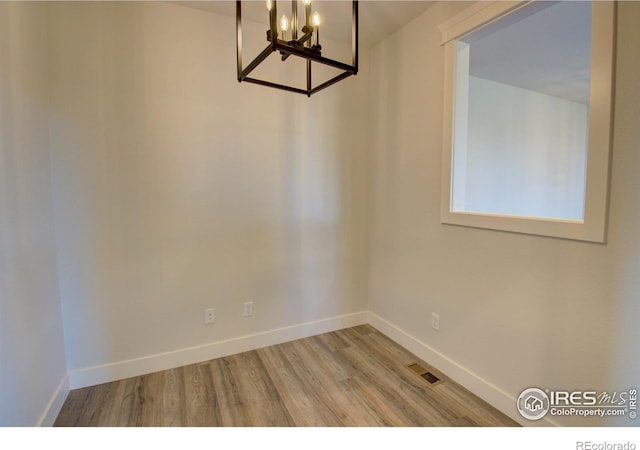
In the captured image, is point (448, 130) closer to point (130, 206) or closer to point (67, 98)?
point (130, 206)

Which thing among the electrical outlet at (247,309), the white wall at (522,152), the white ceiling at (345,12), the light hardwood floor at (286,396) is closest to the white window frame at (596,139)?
the white ceiling at (345,12)

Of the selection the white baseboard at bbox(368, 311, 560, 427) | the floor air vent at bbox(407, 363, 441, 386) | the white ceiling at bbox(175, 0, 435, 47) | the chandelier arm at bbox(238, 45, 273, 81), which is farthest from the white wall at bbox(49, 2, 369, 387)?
the chandelier arm at bbox(238, 45, 273, 81)

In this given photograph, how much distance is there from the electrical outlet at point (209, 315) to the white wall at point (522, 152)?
276cm

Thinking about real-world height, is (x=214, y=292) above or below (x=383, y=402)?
above

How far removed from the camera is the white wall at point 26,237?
1.27m

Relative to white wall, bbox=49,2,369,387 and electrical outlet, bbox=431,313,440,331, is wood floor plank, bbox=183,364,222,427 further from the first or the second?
electrical outlet, bbox=431,313,440,331

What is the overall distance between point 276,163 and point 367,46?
1469 mm

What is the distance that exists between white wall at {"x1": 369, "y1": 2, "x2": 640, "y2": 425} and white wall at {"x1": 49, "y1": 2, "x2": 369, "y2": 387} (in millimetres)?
545

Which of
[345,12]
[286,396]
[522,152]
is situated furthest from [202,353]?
[522,152]

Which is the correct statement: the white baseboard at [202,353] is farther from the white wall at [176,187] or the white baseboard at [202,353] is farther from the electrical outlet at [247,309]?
the electrical outlet at [247,309]

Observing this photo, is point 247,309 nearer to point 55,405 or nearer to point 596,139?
point 55,405

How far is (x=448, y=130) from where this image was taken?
2002mm

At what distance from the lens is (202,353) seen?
2.28m

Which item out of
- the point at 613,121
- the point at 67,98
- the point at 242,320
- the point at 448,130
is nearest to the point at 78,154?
the point at 67,98
